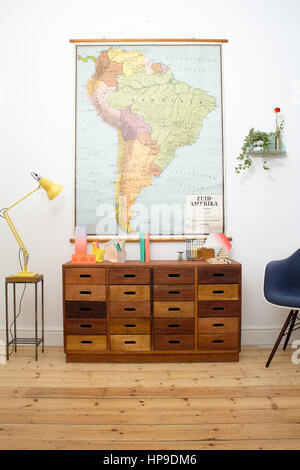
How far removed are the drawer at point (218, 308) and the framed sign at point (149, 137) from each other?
687 millimetres

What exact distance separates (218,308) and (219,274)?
0.88 feet

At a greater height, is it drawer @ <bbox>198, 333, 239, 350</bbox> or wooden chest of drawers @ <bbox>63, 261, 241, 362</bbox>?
wooden chest of drawers @ <bbox>63, 261, 241, 362</bbox>

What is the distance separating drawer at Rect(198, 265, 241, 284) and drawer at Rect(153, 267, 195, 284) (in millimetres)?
78

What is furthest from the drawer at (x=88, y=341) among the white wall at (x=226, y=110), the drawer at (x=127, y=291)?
the white wall at (x=226, y=110)

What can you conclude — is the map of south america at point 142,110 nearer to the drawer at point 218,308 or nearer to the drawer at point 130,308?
the drawer at point 130,308

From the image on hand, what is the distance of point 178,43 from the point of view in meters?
3.06

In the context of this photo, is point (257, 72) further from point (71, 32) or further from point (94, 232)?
point (94, 232)

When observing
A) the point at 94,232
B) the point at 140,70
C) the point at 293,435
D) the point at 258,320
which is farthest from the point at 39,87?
the point at 293,435

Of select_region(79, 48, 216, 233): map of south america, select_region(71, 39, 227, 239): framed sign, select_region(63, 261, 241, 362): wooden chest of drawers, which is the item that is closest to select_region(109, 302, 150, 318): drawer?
select_region(63, 261, 241, 362): wooden chest of drawers

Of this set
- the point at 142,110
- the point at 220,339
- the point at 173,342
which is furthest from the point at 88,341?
the point at 142,110

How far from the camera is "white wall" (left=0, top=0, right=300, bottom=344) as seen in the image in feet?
10.1

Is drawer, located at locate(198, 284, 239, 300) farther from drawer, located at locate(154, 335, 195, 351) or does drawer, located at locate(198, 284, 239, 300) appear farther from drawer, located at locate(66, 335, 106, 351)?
drawer, located at locate(66, 335, 106, 351)

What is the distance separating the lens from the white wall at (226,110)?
3066 millimetres

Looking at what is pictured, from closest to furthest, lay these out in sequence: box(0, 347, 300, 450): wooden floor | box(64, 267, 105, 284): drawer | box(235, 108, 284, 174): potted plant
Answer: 1. box(0, 347, 300, 450): wooden floor
2. box(64, 267, 105, 284): drawer
3. box(235, 108, 284, 174): potted plant
